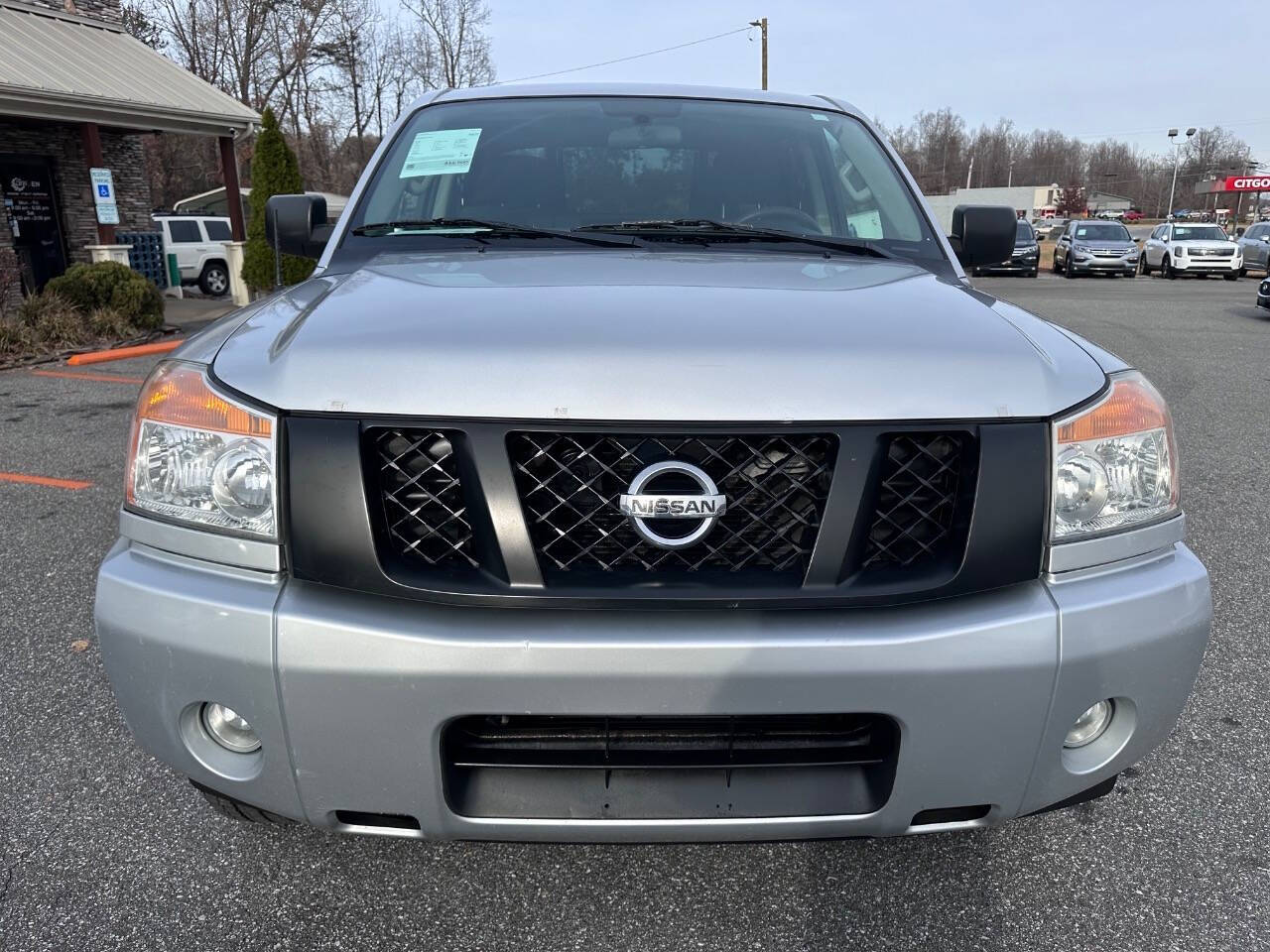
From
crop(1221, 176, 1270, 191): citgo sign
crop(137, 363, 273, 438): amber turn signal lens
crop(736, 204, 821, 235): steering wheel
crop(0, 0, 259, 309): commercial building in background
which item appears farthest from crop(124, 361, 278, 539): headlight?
crop(1221, 176, 1270, 191): citgo sign

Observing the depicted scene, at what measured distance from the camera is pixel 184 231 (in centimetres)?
1891

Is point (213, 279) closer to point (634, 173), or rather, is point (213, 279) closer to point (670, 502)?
point (634, 173)

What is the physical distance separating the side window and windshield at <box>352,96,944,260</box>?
18.2m

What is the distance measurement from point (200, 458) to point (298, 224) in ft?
4.84

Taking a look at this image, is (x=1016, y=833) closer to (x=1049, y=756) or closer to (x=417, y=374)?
(x=1049, y=756)

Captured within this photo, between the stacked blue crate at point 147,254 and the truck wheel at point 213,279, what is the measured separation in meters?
1.04

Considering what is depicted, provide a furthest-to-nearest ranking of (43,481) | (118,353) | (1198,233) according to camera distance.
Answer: (1198,233), (118,353), (43,481)

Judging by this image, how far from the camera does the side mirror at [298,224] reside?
115 inches

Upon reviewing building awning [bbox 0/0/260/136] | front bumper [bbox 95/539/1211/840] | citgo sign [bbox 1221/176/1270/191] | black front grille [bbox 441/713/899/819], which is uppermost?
building awning [bbox 0/0/260/136]

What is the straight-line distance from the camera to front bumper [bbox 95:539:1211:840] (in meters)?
1.50

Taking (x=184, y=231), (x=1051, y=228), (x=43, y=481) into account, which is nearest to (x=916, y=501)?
(x=43, y=481)

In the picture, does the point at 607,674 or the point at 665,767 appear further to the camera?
the point at 665,767

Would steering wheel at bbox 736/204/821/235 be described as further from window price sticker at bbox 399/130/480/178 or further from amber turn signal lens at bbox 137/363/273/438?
amber turn signal lens at bbox 137/363/273/438

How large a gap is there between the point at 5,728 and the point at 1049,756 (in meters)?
2.70
